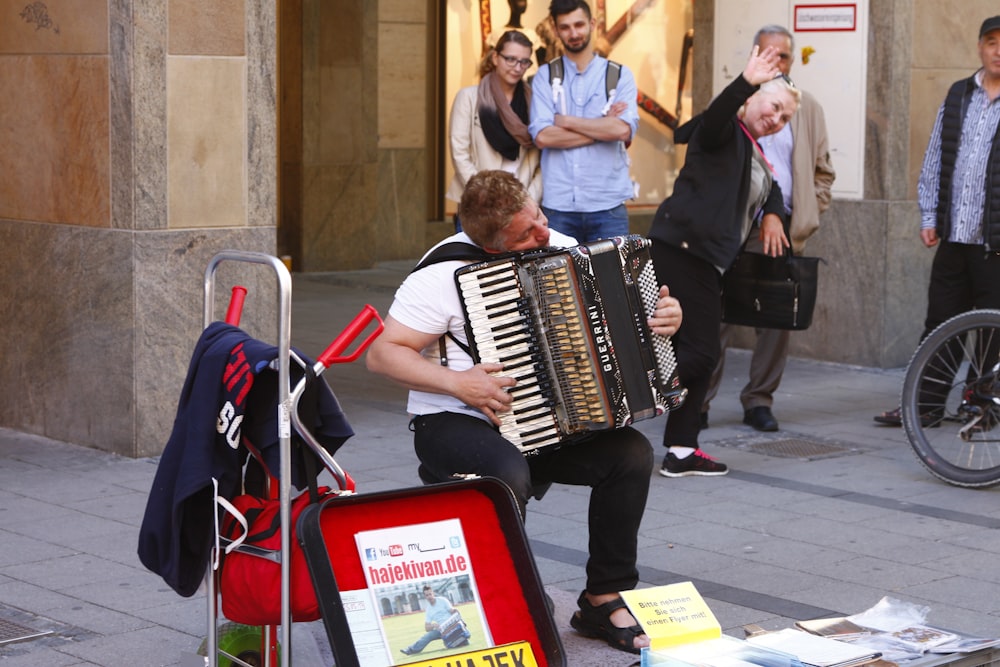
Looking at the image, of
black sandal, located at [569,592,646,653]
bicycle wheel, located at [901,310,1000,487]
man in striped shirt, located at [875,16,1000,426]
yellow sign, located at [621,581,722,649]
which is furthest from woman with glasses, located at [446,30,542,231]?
yellow sign, located at [621,581,722,649]

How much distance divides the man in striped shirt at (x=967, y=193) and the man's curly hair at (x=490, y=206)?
386 centimetres

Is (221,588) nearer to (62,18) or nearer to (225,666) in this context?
(225,666)

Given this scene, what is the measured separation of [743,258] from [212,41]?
102 inches

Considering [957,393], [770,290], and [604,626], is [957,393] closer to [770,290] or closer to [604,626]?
[770,290]

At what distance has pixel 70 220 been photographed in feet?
24.3

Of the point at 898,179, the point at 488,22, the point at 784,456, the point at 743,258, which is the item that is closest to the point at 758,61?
the point at 743,258

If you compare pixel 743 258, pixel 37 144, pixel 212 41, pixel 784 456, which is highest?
pixel 212 41

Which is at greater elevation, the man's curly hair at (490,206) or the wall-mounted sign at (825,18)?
the wall-mounted sign at (825,18)

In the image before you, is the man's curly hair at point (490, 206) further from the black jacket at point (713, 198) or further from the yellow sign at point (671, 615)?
the black jacket at point (713, 198)

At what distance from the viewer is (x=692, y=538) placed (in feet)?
20.1

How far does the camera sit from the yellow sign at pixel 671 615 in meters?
3.86

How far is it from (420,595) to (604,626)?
1052mm

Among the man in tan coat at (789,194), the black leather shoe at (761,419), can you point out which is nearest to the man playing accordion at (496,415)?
the man in tan coat at (789,194)

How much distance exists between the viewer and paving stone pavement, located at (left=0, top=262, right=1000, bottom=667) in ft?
16.4
